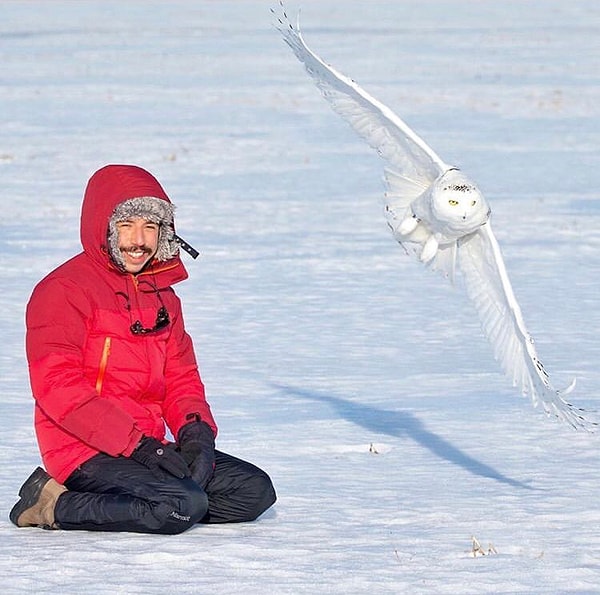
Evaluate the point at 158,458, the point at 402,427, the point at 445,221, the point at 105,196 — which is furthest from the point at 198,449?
the point at 402,427

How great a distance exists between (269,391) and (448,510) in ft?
6.64

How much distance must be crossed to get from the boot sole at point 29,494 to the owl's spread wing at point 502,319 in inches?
59.8

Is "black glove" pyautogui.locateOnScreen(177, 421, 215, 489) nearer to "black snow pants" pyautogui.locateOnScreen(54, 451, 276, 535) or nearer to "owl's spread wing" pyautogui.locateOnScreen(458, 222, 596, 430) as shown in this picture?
"black snow pants" pyautogui.locateOnScreen(54, 451, 276, 535)

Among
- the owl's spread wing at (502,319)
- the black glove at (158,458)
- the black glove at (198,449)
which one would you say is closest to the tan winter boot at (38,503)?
the black glove at (158,458)

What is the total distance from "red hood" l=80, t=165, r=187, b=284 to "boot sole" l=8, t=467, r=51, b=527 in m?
0.63

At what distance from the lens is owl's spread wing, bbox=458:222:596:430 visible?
4664mm

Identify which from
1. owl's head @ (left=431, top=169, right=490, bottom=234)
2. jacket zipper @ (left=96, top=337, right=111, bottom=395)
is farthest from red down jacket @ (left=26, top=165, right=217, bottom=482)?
owl's head @ (left=431, top=169, right=490, bottom=234)

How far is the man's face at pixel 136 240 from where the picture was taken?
4.26 metres

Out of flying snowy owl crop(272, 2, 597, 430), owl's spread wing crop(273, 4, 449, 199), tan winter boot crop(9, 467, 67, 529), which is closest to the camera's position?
tan winter boot crop(9, 467, 67, 529)

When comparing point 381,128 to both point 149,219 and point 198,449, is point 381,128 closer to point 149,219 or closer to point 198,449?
point 149,219

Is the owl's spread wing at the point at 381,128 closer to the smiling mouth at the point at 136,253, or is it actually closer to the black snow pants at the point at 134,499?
the smiling mouth at the point at 136,253

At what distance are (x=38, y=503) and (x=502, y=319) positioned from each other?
5.77 feet

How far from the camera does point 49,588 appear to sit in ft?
11.7

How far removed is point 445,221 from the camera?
504 centimetres
